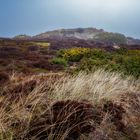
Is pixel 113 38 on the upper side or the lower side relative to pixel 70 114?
lower

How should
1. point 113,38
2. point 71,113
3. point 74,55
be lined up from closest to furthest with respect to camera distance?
point 71,113, point 74,55, point 113,38

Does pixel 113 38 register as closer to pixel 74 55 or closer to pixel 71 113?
pixel 74 55

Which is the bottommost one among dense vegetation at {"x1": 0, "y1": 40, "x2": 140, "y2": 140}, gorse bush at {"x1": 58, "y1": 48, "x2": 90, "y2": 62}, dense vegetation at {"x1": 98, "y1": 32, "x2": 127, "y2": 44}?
dense vegetation at {"x1": 98, "y1": 32, "x2": 127, "y2": 44}

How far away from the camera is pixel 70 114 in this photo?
21.4 ft

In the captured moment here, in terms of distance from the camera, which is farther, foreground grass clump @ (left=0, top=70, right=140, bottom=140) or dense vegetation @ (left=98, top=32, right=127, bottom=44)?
dense vegetation @ (left=98, top=32, right=127, bottom=44)

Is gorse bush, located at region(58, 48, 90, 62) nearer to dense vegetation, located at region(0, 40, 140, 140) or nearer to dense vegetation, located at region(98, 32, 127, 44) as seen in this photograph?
dense vegetation, located at region(0, 40, 140, 140)

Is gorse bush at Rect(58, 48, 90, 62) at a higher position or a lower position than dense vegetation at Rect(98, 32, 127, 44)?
higher

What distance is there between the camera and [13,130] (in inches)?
233

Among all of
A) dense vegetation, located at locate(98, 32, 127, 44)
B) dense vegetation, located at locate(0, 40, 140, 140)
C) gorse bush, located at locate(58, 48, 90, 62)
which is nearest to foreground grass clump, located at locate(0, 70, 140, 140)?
dense vegetation, located at locate(0, 40, 140, 140)

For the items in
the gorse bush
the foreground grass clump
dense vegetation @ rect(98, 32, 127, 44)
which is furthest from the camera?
dense vegetation @ rect(98, 32, 127, 44)

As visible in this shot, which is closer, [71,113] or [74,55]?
[71,113]

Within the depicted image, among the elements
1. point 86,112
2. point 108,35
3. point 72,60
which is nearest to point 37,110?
point 86,112

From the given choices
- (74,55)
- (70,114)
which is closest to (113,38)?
(74,55)

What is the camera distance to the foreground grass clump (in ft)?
20.1
